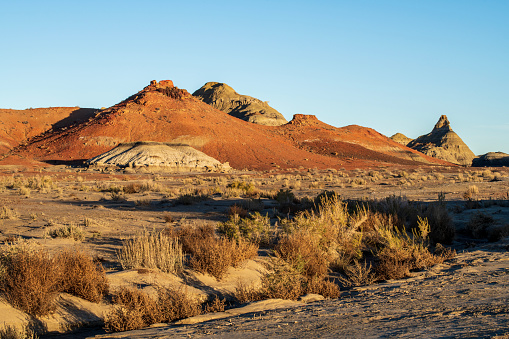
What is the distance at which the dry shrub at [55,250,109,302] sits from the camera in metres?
5.99

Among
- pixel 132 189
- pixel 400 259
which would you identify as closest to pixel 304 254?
pixel 400 259

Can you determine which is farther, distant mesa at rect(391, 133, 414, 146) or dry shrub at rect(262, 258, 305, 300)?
distant mesa at rect(391, 133, 414, 146)

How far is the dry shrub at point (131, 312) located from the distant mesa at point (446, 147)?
4356 inches

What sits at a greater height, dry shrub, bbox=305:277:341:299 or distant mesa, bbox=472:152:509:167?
distant mesa, bbox=472:152:509:167

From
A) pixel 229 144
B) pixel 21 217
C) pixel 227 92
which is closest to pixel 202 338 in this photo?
pixel 21 217

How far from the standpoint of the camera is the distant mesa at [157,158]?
50.8 m

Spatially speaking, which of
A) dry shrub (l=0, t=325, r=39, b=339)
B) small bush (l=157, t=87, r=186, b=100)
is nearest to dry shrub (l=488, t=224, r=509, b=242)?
dry shrub (l=0, t=325, r=39, b=339)

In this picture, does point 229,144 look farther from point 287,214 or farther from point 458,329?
point 458,329

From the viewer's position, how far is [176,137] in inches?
2623

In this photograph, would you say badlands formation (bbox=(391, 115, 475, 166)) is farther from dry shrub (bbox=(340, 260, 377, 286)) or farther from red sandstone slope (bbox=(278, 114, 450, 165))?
dry shrub (bbox=(340, 260, 377, 286))

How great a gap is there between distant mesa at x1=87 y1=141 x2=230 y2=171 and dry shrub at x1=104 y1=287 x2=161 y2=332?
148 ft

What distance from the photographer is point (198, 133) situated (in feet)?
226

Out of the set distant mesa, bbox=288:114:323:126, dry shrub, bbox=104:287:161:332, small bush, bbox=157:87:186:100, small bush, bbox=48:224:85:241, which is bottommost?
dry shrub, bbox=104:287:161:332

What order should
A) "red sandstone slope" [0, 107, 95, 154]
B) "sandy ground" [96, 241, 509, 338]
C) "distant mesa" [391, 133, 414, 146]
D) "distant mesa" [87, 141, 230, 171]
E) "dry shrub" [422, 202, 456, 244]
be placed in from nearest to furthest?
"sandy ground" [96, 241, 509, 338] < "dry shrub" [422, 202, 456, 244] < "distant mesa" [87, 141, 230, 171] < "red sandstone slope" [0, 107, 95, 154] < "distant mesa" [391, 133, 414, 146]
